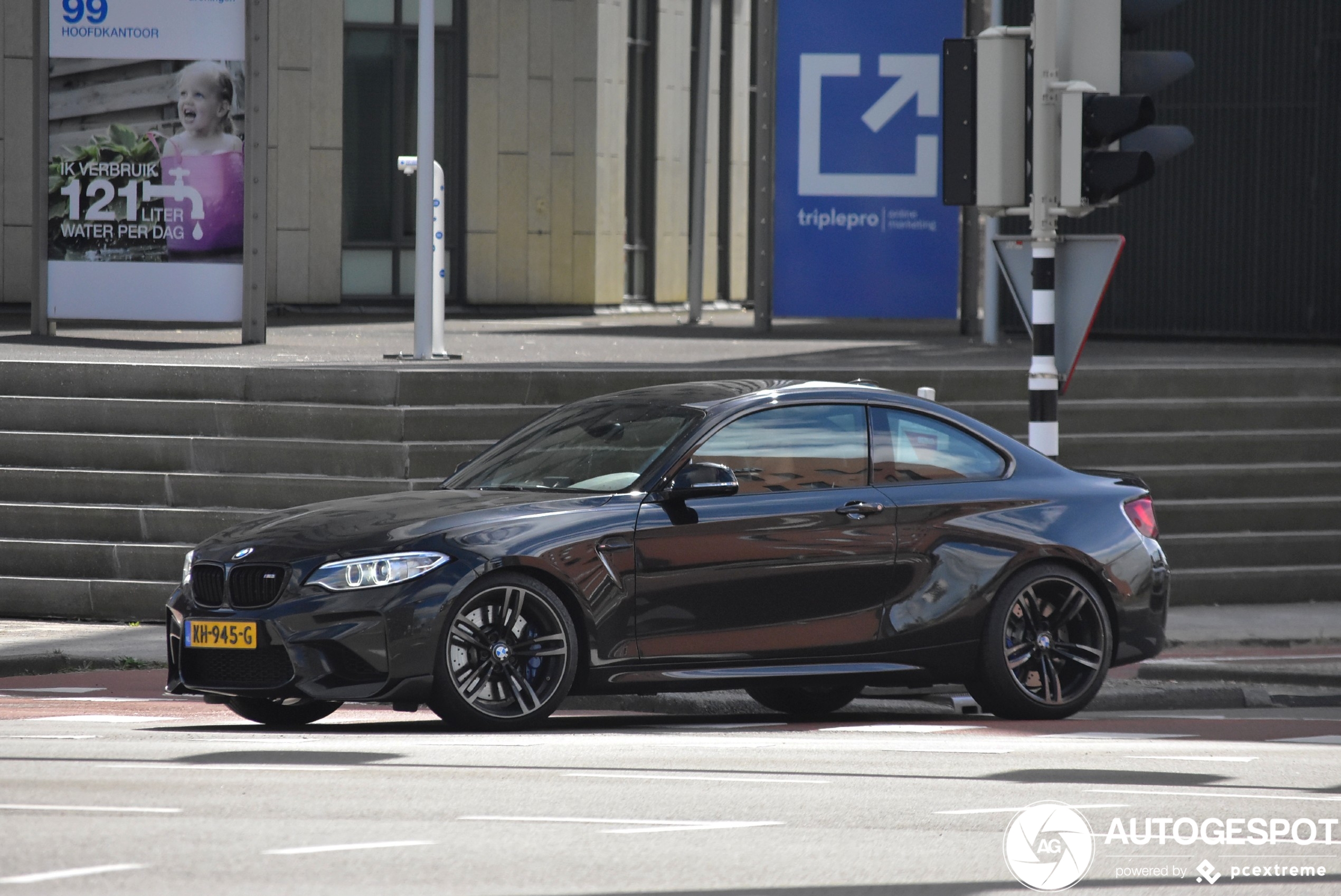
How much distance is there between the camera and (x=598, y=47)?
87.2ft

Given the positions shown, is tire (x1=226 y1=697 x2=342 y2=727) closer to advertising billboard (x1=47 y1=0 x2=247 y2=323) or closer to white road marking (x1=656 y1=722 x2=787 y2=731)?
white road marking (x1=656 y1=722 x2=787 y2=731)

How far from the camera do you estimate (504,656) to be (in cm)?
818

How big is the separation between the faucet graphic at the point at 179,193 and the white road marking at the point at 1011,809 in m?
11.3

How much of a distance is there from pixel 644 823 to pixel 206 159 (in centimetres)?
1128

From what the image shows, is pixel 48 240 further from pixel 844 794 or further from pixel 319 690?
pixel 844 794

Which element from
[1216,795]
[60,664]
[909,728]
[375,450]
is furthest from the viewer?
[375,450]

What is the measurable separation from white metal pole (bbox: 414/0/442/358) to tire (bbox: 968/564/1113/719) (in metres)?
8.02

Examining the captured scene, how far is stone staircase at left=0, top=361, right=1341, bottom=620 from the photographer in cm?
1291

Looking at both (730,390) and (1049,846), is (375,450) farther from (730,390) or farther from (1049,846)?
(1049,846)

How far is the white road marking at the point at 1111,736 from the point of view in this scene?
8.80 metres

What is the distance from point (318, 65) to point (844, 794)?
65.0ft

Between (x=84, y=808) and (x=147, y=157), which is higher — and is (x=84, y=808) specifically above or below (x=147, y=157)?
below

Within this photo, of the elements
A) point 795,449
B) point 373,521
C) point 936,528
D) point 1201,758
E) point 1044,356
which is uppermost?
point 1044,356

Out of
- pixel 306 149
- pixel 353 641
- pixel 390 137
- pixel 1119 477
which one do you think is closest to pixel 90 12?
pixel 306 149
